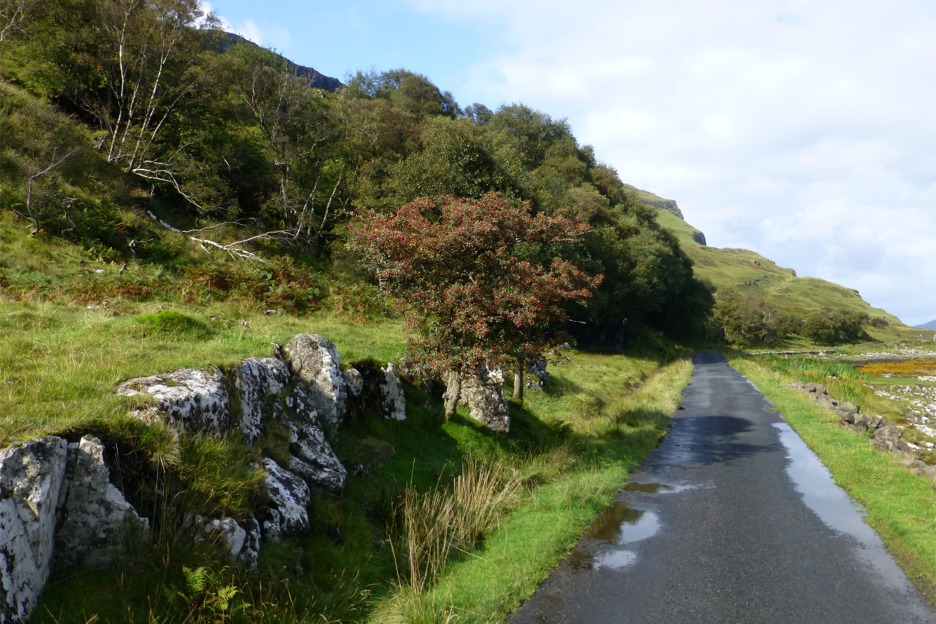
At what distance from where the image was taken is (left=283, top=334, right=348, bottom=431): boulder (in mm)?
12383

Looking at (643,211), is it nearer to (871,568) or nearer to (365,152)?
(365,152)

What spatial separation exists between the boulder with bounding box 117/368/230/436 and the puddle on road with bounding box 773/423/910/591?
12355 mm

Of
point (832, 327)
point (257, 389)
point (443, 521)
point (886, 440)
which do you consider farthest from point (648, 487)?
point (832, 327)

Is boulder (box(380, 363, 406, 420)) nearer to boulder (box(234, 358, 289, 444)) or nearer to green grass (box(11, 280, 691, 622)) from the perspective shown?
green grass (box(11, 280, 691, 622))

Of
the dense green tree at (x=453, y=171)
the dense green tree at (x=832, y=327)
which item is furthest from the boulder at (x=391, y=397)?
the dense green tree at (x=832, y=327)

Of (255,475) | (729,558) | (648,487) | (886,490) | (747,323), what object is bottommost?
(648,487)

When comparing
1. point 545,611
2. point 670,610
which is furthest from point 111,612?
point 670,610

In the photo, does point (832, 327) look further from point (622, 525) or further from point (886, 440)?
point (622, 525)

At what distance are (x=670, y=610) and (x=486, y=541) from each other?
3.73 meters

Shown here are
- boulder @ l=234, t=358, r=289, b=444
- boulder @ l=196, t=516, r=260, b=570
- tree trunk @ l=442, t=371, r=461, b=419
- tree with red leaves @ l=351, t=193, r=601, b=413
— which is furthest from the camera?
tree trunk @ l=442, t=371, r=461, b=419

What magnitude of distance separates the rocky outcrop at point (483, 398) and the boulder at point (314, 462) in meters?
6.15

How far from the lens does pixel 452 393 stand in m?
16.8

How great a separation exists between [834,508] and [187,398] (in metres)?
15.5

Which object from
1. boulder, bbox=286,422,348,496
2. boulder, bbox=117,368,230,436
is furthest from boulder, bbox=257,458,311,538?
boulder, bbox=117,368,230,436
